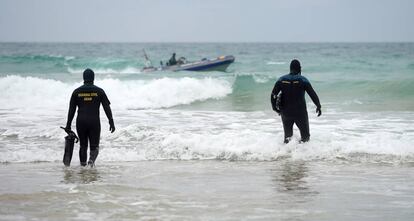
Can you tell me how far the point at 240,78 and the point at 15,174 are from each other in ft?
60.6

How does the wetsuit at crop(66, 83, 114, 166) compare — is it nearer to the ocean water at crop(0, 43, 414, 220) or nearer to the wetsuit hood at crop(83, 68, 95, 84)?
the wetsuit hood at crop(83, 68, 95, 84)

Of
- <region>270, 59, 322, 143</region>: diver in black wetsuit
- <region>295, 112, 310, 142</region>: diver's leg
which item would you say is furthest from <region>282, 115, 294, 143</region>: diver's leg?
<region>295, 112, 310, 142</region>: diver's leg

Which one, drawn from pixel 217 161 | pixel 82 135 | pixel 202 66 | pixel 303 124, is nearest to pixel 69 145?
pixel 82 135

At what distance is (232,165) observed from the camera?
9.23 metres

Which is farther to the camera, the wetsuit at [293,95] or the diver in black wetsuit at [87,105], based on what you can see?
the wetsuit at [293,95]

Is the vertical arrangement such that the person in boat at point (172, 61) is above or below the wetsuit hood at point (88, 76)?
above

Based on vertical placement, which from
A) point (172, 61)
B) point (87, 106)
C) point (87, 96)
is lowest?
point (87, 106)

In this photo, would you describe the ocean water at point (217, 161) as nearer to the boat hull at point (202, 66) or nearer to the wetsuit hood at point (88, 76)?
the wetsuit hood at point (88, 76)

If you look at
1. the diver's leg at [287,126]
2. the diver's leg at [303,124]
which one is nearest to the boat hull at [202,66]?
the diver's leg at [287,126]

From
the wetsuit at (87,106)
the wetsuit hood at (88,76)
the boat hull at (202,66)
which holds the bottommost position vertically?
the wetsuit at (87,106)

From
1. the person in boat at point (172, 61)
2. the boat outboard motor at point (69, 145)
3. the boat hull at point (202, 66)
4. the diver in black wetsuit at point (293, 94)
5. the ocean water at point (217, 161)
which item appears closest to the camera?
the ocean water at point (217, 161)

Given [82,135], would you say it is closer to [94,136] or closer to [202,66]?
[94,136]

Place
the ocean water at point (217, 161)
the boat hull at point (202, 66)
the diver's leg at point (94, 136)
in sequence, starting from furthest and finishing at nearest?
1. the boat hull at point (202, 66)
2. the diver's leg at point (94, 136)
3. the ocean water at point (217, 161)

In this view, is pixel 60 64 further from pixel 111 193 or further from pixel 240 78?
pixel 111 193
